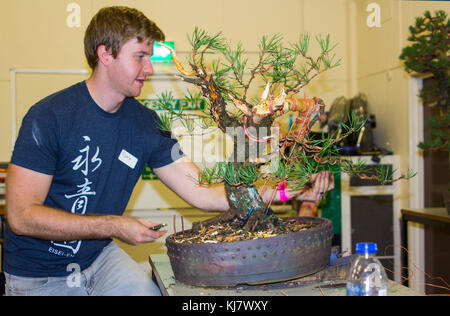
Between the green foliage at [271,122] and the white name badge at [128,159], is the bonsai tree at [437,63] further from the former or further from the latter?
the white name badge at [128,159]

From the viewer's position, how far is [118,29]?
4.67 feet

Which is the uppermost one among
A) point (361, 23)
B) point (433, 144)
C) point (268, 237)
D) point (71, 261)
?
point (361, 23)

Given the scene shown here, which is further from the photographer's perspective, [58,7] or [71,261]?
[58,7]

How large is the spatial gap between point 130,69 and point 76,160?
32cm

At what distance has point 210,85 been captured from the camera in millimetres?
1065

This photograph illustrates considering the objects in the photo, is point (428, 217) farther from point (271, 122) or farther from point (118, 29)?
point (118, 29)

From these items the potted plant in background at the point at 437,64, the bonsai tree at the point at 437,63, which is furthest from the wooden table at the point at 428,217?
the bonsai tree at the point at 437,63

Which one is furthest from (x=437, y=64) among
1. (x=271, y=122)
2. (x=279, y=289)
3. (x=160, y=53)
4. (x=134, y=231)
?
(x=160, y=53)

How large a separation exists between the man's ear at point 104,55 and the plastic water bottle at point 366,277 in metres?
0.94

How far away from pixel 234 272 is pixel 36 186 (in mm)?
627

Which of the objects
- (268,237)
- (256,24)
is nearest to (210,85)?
(268,237)

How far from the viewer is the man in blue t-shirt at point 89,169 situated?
1.23 meters

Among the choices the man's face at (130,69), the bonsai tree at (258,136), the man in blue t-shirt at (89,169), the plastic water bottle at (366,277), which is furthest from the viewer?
the man's face at (130,69)
